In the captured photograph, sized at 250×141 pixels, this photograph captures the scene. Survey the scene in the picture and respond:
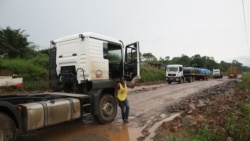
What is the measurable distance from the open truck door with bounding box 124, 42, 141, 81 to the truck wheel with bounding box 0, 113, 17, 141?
486 centimetres

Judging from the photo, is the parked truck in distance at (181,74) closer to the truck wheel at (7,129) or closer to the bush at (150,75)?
the bush at (150,75)

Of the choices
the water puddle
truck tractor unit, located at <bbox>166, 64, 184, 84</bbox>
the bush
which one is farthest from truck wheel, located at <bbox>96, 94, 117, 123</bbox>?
truck tractor unit, located at <bbox>166, 64, 184, 84</bbox>

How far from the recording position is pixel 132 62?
9.84 meters

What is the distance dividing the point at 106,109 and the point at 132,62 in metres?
1.99

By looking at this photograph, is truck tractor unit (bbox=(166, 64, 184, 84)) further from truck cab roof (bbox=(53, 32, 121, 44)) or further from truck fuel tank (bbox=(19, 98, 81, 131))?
truck fuel tank (bbox=(19, 98, 81, 131))

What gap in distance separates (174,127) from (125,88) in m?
2.15

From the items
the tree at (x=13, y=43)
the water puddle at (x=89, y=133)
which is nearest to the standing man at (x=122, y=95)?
the water puddle at (x=89, y=133)

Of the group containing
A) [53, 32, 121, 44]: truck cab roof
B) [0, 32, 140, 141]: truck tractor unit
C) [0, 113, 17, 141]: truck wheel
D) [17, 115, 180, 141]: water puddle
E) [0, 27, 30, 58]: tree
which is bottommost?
[17, 115, 180, 141]: water puddle

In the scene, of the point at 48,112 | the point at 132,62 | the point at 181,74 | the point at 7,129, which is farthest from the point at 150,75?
the point at 7,129

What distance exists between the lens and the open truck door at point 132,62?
9787mm

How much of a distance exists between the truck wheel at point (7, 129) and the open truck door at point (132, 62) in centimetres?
486

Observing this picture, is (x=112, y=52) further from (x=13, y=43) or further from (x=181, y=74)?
(x=181, y=74)

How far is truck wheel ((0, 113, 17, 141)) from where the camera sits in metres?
5.61

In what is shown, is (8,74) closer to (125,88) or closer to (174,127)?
(125,88)
